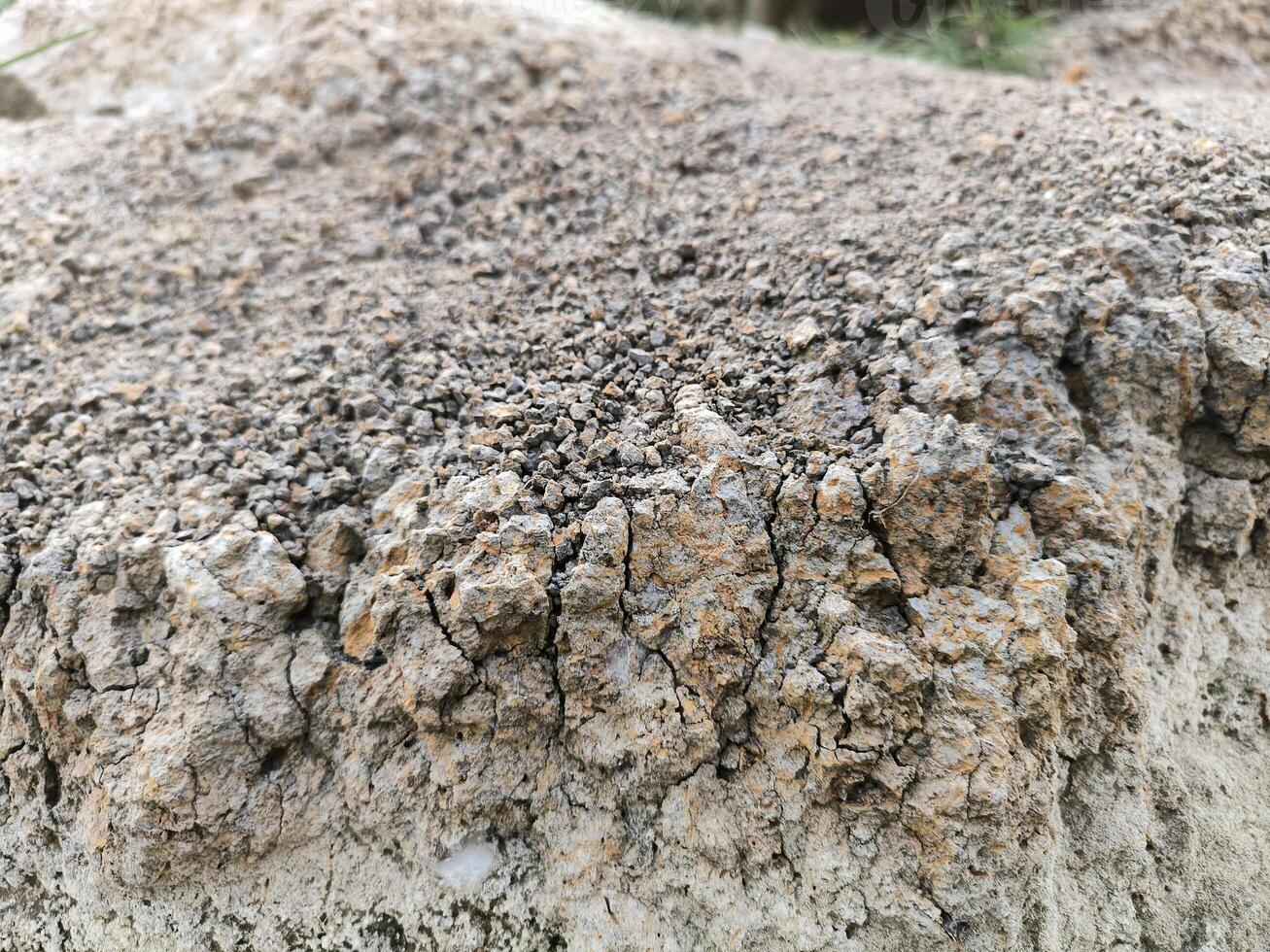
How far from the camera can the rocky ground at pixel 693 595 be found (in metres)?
1.56

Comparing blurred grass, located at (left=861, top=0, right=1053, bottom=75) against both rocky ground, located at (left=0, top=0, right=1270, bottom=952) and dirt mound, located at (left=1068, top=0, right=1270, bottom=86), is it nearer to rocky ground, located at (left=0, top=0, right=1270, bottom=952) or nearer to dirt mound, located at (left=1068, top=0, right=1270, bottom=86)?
dirt mound, located at (left=1068, top=0, right=1270, bottom=86)

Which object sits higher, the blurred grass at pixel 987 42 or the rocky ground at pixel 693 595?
the blurred grass at pixel 987 42

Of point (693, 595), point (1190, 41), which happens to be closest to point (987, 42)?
point (1190, 41)

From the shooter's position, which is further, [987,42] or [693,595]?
[987,42]

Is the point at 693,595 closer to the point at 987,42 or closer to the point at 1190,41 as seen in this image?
the point at 987,42

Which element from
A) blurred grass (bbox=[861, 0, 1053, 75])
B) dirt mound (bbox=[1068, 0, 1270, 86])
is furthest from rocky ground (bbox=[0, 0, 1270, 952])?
dirt mound (bbox=[1068, 0, 1270, 86])

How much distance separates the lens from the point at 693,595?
163cm

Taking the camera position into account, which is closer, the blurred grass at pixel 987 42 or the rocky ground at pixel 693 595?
the rocky ground at pixel 693 595

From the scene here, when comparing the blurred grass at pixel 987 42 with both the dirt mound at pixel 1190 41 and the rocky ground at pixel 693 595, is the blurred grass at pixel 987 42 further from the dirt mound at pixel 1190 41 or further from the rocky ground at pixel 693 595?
the rocky ground at pixel 693 595

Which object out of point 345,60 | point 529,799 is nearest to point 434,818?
point 529,799

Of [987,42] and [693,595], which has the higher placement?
[987,42]

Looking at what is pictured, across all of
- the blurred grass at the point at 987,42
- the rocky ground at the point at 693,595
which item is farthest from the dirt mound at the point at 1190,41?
the rocky ground at the point at 693,595

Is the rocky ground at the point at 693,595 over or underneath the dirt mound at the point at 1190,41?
underneath

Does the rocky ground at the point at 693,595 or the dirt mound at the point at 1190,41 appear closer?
the rocky ground at the point at 693,595
